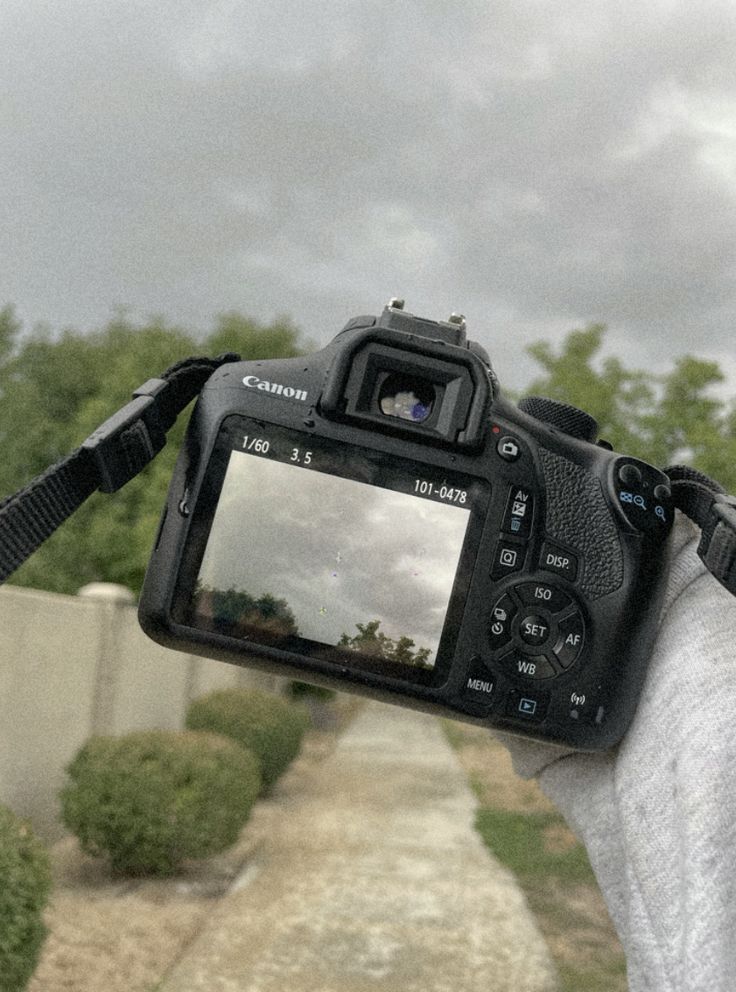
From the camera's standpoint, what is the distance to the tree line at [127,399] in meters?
15.6

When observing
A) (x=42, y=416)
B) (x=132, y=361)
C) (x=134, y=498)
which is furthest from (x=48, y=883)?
(x=42, y=416)

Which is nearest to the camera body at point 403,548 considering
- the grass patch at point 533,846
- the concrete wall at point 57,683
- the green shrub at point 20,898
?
the green shrub at point 20,898

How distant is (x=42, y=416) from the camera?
988 inches

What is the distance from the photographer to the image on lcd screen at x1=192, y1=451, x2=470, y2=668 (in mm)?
1102

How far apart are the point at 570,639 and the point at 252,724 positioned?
1051 centimetres

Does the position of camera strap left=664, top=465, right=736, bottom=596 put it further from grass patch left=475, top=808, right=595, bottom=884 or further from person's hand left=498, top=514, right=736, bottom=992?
grass patch left=475, top=808, right=595, bottom=884

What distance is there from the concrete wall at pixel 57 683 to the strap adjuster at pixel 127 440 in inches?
234

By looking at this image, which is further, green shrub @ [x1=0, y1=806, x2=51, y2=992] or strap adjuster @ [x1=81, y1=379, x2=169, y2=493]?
green shrub @ [x1=0, y1=806, x2=51, y2=992]

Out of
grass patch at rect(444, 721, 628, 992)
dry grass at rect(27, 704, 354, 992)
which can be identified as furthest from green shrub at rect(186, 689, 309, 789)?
dry grass at rect(27, 704, 354, 992)

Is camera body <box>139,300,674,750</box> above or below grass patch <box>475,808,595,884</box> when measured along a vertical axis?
above

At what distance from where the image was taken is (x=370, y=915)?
6.73 m

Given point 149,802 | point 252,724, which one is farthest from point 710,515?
point 252,724

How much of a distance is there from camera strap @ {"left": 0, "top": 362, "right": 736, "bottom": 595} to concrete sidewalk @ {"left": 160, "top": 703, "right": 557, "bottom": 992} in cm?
477

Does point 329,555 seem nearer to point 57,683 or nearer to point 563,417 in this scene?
point 563,417
